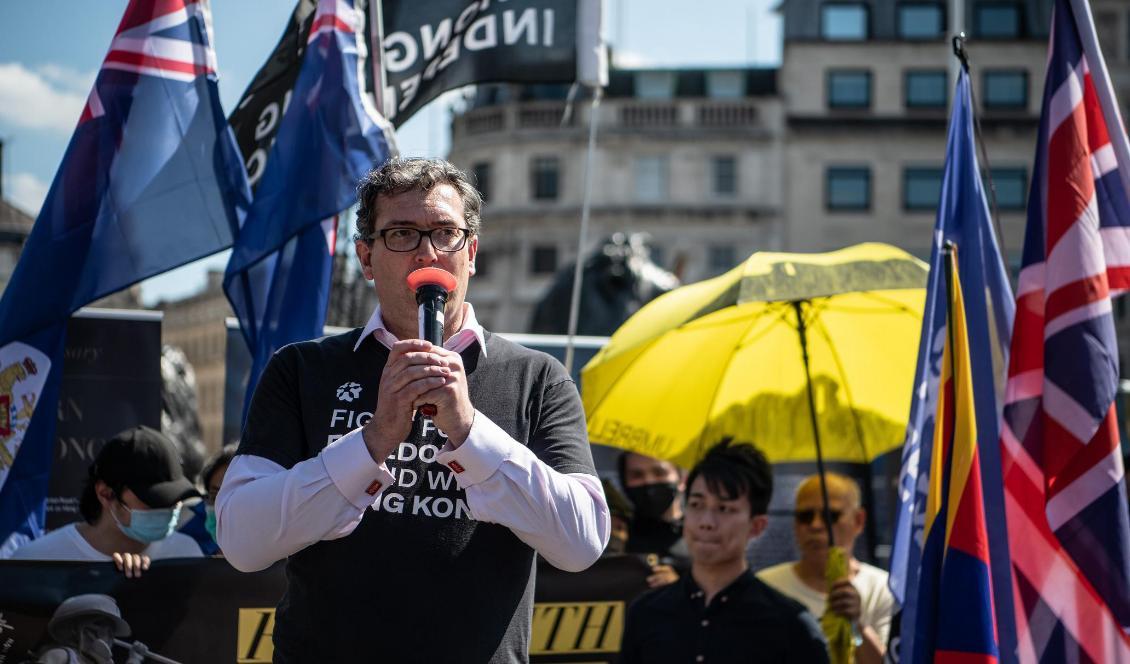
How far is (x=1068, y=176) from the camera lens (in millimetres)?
4508

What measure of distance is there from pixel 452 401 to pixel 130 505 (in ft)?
8.81

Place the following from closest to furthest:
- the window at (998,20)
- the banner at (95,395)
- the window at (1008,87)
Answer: the banner at (95,395) < the window at (1008,87) < the window at (998,20)

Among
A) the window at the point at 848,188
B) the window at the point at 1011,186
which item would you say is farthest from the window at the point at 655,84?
the window at the point at 1011,186

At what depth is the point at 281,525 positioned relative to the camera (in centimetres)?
258

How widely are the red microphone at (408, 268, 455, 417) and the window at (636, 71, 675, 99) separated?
5097cm

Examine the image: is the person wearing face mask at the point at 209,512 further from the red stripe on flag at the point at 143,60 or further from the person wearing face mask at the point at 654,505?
the person wearing face mask at the point at 654,505

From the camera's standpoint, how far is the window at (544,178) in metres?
51.2

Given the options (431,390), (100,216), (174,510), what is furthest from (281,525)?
(100,216)

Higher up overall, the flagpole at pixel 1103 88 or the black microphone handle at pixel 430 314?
the flagpole at pixel 1103 88

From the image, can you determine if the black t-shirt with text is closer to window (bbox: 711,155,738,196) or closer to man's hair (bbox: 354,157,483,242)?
man's hair (bbox: 354,157,483,242)

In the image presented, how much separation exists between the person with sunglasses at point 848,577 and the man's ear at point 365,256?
9.20 feet

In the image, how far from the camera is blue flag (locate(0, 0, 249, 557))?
16.9 ft

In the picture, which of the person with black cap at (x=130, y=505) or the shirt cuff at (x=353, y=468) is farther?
the person with black cap at (x=130, y=505)

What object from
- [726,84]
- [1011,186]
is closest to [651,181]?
[726,84]
